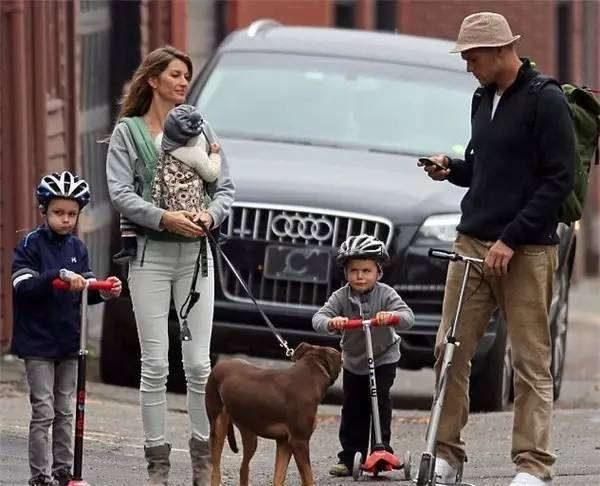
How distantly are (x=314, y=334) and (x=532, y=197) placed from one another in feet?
9.96

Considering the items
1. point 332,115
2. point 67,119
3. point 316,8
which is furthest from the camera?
point 316,8

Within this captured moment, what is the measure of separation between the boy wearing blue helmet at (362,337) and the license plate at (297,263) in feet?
6.60

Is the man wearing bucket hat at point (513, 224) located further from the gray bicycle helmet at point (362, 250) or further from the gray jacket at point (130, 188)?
the gray jacket at point (130, 188)

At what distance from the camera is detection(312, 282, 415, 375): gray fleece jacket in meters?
8.33

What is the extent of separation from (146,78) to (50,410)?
1.36m

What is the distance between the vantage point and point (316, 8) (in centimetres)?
2200

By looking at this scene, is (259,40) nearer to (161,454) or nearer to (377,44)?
(377,44)

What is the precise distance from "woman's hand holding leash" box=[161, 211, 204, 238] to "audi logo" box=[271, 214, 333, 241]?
2.85 m

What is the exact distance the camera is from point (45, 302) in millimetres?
7785

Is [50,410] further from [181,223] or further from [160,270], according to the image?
[181,223]

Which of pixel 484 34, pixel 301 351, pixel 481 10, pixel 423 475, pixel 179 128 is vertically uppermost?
pixel 484 34

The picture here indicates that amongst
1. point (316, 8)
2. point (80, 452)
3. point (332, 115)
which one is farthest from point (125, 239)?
point (316, 8)

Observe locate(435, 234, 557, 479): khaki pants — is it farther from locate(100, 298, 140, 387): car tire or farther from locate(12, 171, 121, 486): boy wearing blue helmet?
locate(100, 298, 140, 387): car tire

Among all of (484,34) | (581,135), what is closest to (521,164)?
(581,135)
